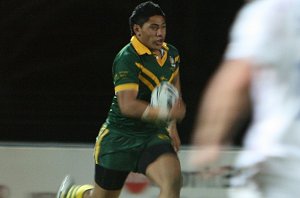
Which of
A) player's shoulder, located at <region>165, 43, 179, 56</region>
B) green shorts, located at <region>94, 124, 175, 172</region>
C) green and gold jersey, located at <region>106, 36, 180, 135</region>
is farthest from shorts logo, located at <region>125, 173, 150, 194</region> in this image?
player's shoulder, located at <region>165, 43, 179, 56</region>

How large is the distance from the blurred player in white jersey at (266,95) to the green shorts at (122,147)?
2611mm

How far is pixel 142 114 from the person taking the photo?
5.41 m

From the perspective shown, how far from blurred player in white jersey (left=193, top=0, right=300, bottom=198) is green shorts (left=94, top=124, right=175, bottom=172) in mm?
2611

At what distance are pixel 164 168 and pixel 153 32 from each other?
798mm

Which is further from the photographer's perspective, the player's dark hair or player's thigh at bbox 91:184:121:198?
player's thigh at bbox 91:184:121:198

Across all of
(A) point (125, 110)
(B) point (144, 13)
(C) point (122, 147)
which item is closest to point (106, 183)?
(C) point (122, 147)

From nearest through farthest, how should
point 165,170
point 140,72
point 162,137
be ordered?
point 165,170, point 140,72, point 162,137

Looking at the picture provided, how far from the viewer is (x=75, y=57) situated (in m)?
6.37

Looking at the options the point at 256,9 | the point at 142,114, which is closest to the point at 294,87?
the point at 256,9

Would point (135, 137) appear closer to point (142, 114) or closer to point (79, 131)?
point (142, 114)

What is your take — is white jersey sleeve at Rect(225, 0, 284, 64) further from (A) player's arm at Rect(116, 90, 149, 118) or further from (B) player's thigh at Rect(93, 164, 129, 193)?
(B) player's thigh at Rect(93, 164, 129, 193)

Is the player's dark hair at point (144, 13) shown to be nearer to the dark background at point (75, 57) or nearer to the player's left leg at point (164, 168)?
the dark background at point (75, 57)

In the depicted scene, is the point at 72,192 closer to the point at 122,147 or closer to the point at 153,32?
the point at 122,147

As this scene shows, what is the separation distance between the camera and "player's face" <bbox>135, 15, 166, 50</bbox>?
5652mm
